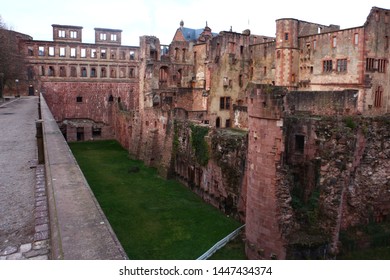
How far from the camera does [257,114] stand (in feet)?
38.0

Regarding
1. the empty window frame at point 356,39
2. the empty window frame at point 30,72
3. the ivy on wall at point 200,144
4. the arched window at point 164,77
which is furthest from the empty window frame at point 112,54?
the ivy on wall at point 200,144

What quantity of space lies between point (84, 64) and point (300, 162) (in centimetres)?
4136

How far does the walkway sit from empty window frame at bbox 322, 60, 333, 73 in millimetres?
24858

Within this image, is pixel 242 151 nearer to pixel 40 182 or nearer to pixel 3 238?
pixel 40 182

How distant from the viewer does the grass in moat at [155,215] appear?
1320 cm

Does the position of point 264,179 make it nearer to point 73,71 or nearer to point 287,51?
point 287,51

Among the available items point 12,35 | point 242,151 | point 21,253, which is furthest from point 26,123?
point 12,35

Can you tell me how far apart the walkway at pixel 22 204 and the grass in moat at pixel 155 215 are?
433 centimetres

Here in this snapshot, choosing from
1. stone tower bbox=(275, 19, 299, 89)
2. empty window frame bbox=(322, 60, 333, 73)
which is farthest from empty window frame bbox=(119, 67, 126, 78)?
empty window frame bbox=(322, 60, 333, 73)

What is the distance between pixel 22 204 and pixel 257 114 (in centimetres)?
685

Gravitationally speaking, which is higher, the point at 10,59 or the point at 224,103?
the point at 10,59

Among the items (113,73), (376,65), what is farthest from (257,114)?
(113,73)

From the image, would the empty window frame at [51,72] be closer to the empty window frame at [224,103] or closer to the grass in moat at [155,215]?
the empty window frame at [224,103]

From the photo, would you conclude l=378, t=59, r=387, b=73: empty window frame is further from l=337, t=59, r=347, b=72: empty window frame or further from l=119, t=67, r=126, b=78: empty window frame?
l=119, t=67, r=126, b=78: empty window frame
